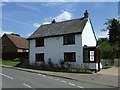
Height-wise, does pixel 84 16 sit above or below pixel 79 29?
above

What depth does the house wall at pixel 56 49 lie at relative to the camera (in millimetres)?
21459

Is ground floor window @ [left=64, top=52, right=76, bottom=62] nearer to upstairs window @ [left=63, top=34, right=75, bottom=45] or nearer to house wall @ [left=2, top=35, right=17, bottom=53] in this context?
upstairs window @ [left=63, top=34, right=75, bottom=45]

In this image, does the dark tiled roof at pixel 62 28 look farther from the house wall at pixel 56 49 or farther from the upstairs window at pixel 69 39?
the house wall at pixel 56 49

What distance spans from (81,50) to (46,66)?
225 inches

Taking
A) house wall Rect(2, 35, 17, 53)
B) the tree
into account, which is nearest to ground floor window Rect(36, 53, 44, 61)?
house wall Rect(2, 35, 17, 53)

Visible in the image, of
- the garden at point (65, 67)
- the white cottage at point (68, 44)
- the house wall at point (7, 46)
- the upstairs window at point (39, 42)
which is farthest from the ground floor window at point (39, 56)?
the house wall at point (7, 46)

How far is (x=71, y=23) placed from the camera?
25.0 m

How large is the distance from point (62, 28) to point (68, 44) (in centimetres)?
357

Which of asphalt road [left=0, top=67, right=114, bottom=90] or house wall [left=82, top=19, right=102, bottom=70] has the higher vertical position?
house wall [left=82, top=19, right=102, bottom=70]

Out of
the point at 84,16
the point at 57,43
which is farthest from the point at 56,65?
the point at 84,16

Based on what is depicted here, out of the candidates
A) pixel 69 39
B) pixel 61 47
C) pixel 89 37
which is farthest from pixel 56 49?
pixel 89 37

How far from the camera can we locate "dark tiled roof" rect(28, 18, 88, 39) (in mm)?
22866

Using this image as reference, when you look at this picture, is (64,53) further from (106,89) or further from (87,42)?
(106,89)

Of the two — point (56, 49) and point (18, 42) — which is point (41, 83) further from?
point (18, 42)
